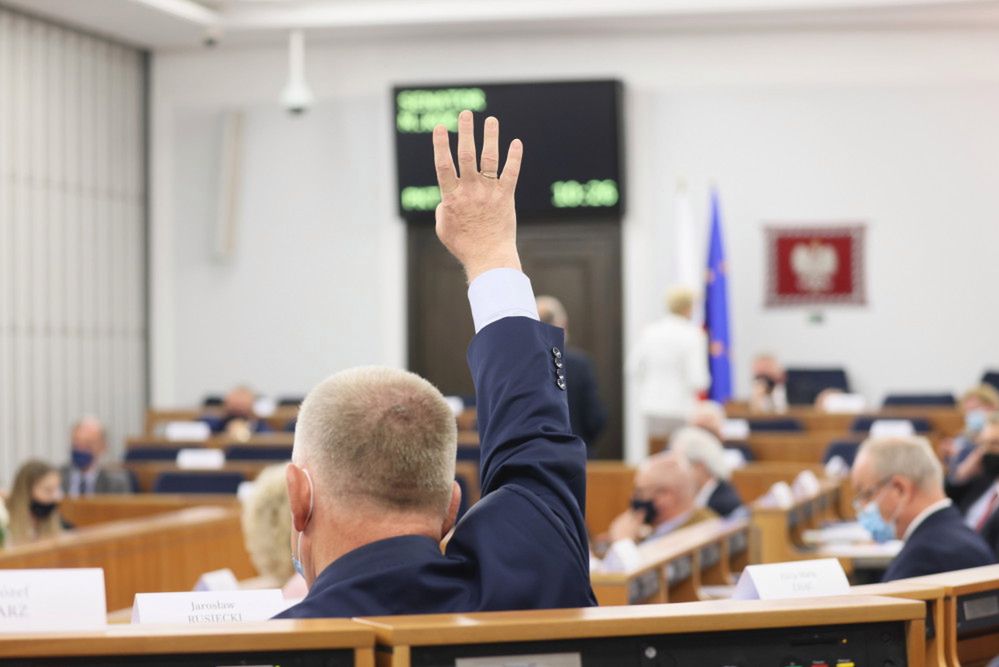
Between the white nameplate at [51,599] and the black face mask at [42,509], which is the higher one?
the white nameplate at [51,599]

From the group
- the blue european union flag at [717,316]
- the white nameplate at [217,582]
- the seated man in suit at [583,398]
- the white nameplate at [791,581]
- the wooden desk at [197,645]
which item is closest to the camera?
the wooden desk at [197,645]

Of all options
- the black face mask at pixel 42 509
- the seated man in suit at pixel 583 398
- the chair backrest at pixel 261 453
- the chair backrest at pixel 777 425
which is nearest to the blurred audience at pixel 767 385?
the chair backrest at pixel 777 425

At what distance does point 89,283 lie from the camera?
1462 centimetres

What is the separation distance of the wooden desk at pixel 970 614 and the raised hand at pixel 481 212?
34.1 inches

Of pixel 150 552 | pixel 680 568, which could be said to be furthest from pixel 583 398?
pixel 680 568

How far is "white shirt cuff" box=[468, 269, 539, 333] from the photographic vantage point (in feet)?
6.48

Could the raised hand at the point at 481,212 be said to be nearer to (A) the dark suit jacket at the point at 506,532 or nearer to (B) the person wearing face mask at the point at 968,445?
(A) the dark suit jacket at the point at 506,532

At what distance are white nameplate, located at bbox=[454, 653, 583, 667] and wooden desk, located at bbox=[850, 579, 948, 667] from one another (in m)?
0.74

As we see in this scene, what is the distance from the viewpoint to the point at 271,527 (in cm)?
402

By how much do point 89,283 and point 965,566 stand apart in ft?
39.4

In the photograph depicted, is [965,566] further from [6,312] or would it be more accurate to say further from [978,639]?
[6,312]

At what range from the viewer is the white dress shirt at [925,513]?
4.22 m

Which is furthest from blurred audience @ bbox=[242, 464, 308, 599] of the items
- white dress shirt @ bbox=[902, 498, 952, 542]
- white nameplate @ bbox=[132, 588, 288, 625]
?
white nameplate @ bbox=[132, 588, 288, 625]

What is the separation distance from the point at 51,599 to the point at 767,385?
1166 centimetres
